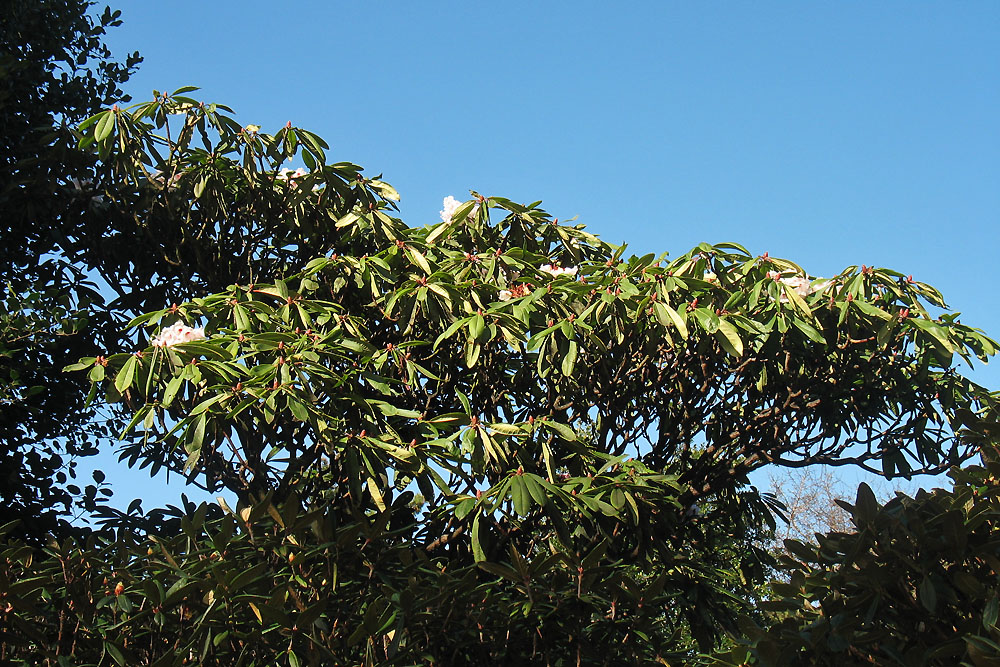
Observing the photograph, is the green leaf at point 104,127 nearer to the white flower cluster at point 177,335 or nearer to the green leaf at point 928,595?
the white flower cluster at point 177,335

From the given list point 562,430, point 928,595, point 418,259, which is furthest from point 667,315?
point 928,595

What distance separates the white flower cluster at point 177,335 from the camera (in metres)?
4.58

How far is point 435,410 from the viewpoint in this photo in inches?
220

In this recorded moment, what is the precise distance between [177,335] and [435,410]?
162cm

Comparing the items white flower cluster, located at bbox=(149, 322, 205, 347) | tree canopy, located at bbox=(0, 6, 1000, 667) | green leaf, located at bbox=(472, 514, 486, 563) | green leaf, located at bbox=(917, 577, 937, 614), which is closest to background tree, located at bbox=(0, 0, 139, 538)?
tree canopy, located at bbox=(0, 6, 1000, 667)

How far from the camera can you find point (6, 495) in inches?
234

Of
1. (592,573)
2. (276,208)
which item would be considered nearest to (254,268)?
(276,208)

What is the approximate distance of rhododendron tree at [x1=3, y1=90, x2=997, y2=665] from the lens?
420cm

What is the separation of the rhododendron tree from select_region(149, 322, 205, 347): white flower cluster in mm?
25

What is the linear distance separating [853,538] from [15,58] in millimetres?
6118

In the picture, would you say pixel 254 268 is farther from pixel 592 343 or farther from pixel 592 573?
pixel 592 573

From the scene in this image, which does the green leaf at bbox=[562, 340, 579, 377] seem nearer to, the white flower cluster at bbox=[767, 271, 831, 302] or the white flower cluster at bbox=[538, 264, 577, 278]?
the white flower cluster at bbox=[538, 264, 577, 278]

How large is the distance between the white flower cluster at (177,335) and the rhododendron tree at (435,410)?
25mm

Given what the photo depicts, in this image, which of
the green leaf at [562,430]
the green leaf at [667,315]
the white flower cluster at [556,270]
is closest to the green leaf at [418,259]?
the white flower cluster at [556,270]
